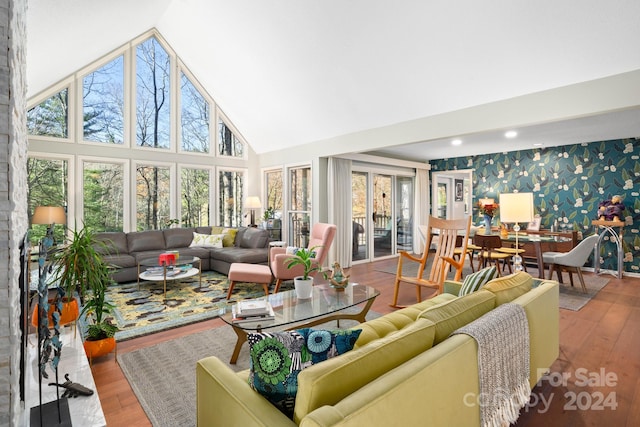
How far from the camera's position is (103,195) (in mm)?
5656

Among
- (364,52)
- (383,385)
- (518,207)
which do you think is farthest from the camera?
(364,52)

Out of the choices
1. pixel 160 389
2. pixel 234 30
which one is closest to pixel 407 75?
pixel 234 30

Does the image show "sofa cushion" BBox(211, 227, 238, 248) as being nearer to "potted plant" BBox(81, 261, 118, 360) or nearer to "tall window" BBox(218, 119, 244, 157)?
"tall window" BBox(218, 119, 244, 157)

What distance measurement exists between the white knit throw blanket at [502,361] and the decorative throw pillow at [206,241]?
4.91 m

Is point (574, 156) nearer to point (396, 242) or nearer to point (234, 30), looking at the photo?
point (396, 242)

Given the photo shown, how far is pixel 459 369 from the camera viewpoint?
1311 mm

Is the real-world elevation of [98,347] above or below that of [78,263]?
below

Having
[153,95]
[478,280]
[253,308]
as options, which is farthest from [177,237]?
[478,280]

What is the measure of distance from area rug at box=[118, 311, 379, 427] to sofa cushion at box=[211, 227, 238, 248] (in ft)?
9.72

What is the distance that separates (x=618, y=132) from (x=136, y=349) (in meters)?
7.24

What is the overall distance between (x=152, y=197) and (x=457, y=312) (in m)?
5.96

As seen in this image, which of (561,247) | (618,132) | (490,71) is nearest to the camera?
(490,71)

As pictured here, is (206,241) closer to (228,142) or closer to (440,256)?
(228,142)

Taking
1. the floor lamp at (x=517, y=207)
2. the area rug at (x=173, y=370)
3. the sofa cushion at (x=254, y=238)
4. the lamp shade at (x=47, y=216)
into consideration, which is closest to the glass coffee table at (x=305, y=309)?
the area rug at (x=173, y=370)
